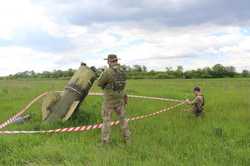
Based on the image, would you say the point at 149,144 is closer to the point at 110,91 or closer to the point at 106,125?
the point at 106,125

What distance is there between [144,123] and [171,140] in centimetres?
227

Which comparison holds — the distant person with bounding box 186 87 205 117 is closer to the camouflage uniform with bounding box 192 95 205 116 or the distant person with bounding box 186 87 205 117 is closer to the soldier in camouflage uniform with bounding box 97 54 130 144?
the camouflage uniform with bounding box 192 95 205 116

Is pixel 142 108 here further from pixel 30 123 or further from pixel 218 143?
pixel 218 143

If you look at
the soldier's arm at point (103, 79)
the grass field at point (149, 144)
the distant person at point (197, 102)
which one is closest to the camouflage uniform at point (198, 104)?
the distant person at point (197, 102)

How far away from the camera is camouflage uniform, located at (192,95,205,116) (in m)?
12.4

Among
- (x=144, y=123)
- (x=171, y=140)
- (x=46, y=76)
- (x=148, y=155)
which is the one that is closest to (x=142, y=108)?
(x=144, y=123)

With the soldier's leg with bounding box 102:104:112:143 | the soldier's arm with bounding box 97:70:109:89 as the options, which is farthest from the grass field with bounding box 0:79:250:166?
the soldier's arm with bounding box 97:70:109:89

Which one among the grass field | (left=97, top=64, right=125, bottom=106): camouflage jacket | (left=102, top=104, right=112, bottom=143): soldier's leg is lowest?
the grass field

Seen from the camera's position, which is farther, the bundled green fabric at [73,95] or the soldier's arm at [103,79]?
the bundled green fabric at [73,95]

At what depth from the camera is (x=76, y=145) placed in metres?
9.02

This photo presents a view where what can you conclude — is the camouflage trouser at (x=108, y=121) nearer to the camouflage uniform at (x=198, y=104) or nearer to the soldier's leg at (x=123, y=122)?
the soldier's leg at (x=123, y=122)

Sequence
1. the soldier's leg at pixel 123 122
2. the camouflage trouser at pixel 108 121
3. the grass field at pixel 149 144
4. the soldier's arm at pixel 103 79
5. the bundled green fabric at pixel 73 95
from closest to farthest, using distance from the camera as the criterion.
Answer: the grass field at pixel 149 144
the soldier's arm at pixel 103 79
the camouflage trouser at pixel 108 121
the soldier's leg at pixel 123 122
the bundled green fabric at pixel 73 95

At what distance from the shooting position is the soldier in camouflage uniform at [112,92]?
29.8ft

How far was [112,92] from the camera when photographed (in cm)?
923
